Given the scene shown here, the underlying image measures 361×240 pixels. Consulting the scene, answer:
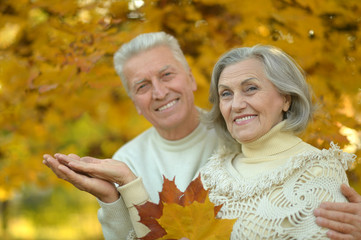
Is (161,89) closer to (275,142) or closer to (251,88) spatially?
(251,88)

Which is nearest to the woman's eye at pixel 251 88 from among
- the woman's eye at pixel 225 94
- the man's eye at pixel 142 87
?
the woman's eye at pixel 225 94

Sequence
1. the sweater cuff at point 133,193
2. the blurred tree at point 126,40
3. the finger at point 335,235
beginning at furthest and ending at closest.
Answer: the blurred tree at point 126,40 → the sweater cuff at point 133,193 → the finger at point 335,235

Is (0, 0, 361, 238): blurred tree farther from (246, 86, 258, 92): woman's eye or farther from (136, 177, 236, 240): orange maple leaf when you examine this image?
(136, 177, 236, 240): orange maple leaf

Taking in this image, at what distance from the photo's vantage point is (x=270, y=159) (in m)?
1.73

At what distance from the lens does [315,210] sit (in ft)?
4.95

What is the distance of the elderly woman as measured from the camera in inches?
61.1

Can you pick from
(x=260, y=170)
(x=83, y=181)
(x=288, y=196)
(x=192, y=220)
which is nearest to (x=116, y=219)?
(x=83, y=181)

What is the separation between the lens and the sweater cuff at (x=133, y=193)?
→ 1815mm

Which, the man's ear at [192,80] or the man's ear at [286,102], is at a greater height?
the man's ear at [286,102]

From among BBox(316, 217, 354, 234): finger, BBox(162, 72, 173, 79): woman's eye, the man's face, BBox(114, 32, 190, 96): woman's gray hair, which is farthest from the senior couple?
BBox(114, 32, 190, 96): woman's gray hair

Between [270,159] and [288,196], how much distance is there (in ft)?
0.68

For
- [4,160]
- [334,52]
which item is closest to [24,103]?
[4,160]

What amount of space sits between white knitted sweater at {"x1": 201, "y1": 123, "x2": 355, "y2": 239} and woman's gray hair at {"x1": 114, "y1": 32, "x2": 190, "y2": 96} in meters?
0.96

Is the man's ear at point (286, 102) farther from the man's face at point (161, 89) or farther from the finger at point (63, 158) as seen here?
the finger at point (63, 158)
